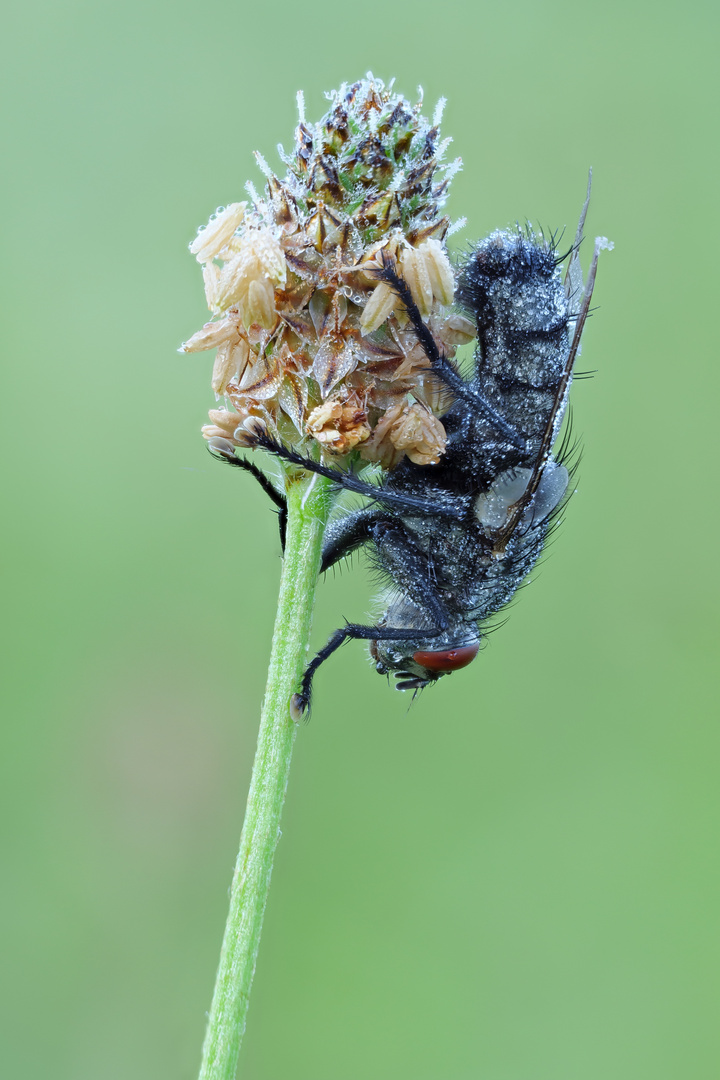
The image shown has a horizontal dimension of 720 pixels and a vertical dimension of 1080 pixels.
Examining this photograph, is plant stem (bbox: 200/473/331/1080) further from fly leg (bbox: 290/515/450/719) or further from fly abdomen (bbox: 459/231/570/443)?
fly abdomen (bbox: 459/231/570/443)

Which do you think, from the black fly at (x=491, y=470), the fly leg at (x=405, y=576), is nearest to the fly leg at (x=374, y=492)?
the black fly at (x=491, y=470)

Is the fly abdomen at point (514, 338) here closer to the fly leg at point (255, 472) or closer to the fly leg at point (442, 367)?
the fly leg at point (442, 367)

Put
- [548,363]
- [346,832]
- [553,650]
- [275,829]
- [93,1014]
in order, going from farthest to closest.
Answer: [553,650] → [346,832] → [93,1014] → [548,363] → [275,829]

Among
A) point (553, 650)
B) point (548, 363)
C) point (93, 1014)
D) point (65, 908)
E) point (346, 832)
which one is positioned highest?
point (553, 650)

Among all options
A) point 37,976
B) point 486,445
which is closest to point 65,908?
point 37,976

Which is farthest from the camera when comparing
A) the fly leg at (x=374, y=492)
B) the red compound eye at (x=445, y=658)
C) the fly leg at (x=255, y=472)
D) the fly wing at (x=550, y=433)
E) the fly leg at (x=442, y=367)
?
the red compound eye at (x=445, y=658)

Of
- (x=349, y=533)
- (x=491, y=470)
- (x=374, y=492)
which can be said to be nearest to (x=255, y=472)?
(x=374, y=492)

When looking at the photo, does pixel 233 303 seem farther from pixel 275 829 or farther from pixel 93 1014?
pixel 93 1014
